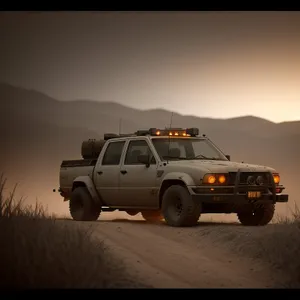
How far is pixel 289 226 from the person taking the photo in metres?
10.8

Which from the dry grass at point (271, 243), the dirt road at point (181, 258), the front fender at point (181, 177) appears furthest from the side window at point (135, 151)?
the dry grass at point (271, 243)

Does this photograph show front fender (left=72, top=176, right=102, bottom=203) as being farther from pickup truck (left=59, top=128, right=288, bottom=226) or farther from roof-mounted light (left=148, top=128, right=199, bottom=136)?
roof-mounted light (left=148, top=128, right=199, bottom=136)

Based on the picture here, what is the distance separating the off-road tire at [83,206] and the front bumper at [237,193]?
112 inches

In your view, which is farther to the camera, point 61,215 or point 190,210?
point 61,215

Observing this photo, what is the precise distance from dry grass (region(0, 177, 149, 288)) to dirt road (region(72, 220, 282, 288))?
39cm

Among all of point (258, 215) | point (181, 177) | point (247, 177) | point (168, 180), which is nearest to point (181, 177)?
point (181, 177)

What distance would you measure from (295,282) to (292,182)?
14197 mm

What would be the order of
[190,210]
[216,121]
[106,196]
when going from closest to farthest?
[190,210] < [106,196] < [216,121]

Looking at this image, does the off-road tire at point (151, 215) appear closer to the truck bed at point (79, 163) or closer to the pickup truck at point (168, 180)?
the pickup truck at point (168, 180)

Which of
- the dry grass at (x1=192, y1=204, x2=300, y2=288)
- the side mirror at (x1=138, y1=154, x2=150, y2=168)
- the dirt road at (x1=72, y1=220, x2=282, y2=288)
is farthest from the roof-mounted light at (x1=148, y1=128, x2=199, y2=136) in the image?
the dry grass at (x1=192, y1=204, x2=300, y2=288)

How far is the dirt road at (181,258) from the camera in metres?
8.70
